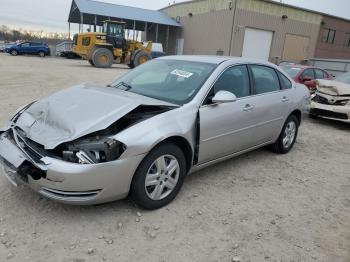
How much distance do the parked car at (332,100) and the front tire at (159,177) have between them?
595cm

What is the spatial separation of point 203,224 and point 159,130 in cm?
102

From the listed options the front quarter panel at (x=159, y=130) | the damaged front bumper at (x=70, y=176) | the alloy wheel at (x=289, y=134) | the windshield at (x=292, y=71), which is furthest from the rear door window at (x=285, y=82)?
the windshield at (x=292, y=71)

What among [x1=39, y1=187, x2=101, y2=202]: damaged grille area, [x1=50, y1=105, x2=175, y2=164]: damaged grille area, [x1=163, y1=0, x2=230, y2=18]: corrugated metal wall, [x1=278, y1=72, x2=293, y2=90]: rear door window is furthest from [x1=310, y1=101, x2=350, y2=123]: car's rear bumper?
[x1=163, y1=0, x2=230, y2=18]: corrugated metal wall

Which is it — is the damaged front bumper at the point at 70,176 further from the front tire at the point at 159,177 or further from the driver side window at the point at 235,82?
the driver side window at the point at 235,82

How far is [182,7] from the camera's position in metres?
36.8

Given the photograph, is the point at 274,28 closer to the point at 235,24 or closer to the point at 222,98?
the point at 235,24

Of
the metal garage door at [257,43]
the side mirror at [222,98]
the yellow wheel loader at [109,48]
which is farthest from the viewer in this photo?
the metal garage door at [257,43]

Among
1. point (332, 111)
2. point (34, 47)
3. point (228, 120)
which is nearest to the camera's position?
point (228, 120)

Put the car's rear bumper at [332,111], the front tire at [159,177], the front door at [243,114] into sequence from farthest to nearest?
the car's rear bumper at [332,111] → the front door at [243,114] → the front tire at [159,177]

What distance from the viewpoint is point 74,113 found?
3463 mm

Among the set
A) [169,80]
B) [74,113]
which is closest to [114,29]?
[169,80]

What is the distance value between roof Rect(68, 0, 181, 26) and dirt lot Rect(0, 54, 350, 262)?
31091 millimetres

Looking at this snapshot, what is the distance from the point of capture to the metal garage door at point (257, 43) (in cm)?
3027

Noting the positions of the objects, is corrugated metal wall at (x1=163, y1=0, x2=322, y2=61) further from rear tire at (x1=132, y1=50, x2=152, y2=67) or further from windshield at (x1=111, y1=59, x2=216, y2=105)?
windshield at (x1=111, y1=59, x2=216, y2=105)
